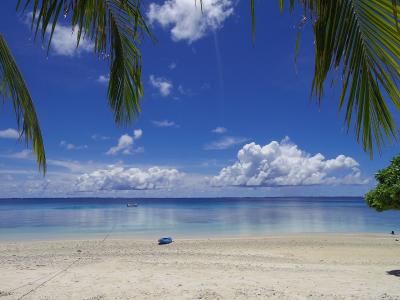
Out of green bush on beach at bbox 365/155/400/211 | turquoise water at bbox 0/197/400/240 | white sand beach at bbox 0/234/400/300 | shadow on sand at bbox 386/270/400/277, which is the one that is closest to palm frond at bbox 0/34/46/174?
white sand beach at bbox 0/234/400/300

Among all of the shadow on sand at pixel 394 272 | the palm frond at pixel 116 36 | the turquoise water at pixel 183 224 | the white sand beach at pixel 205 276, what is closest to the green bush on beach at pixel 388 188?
the white sand beach at pixel 205 276

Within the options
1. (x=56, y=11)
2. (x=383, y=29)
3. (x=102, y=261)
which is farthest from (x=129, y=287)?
(x=383, y=29)

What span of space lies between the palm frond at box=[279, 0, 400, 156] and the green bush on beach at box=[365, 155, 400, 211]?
8.74m

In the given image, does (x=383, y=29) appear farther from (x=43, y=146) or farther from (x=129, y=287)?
(x=129, y=287)

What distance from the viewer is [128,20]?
3.20 meters

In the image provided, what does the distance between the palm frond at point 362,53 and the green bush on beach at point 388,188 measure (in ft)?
28.7

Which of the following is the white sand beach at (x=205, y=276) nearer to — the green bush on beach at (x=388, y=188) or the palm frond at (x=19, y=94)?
the green bush on beach at (x=388, y=188)

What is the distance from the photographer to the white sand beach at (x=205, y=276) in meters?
8.80

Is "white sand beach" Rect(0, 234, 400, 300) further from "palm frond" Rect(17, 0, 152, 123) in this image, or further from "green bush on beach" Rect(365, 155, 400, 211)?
"palm frond" Rect(17, 0, 152, 123)

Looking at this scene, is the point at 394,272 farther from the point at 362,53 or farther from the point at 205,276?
the point at 362,53

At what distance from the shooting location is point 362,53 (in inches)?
72.2

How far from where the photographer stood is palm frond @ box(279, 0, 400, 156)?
173 centimetres

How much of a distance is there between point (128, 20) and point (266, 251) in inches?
637

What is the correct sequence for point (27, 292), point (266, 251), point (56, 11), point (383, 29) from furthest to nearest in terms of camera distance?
point (266, 251)
point (27, 292)
point (56, 11)
point (383, 29)
